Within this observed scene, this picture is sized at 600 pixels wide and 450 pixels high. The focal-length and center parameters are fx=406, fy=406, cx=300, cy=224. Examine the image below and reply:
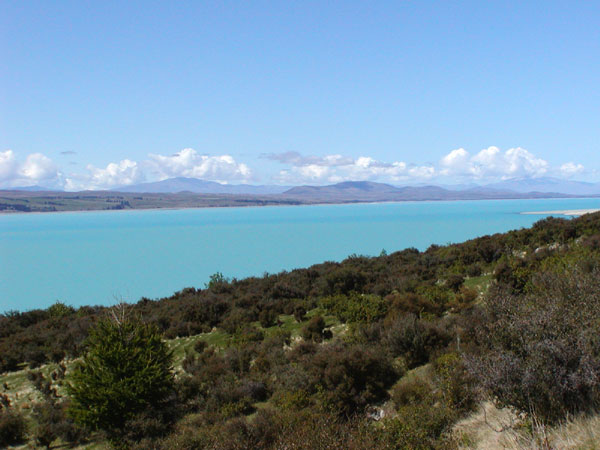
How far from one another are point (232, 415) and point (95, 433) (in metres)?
3.28

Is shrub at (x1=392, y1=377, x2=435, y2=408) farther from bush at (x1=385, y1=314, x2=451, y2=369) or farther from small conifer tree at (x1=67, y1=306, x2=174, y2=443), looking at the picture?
small conifer tree at (x1=67, y1=306, x2=174, y2=443)

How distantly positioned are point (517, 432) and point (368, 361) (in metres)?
3.36

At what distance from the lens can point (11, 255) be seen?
74250 millimetres

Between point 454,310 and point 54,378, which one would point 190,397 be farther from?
point 454,310

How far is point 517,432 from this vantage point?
17.9 ft

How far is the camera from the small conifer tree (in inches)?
340

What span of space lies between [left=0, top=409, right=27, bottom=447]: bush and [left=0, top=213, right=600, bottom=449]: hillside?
0.76 ft

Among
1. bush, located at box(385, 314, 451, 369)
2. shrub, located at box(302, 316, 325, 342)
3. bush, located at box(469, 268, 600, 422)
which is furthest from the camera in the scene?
shrub, located at box(302, 316, 325, 342)

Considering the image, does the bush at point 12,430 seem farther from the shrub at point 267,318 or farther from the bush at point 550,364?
the bush at point 550,364

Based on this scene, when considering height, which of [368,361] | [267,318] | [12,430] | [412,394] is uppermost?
[368,361]

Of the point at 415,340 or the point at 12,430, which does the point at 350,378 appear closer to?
the point at 415,340

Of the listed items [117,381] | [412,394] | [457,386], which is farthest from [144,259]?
[457,386]

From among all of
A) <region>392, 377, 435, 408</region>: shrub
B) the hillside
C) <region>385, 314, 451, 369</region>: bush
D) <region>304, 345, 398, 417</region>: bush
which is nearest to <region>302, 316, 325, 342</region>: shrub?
the hillside

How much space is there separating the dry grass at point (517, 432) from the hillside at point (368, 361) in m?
0.05
